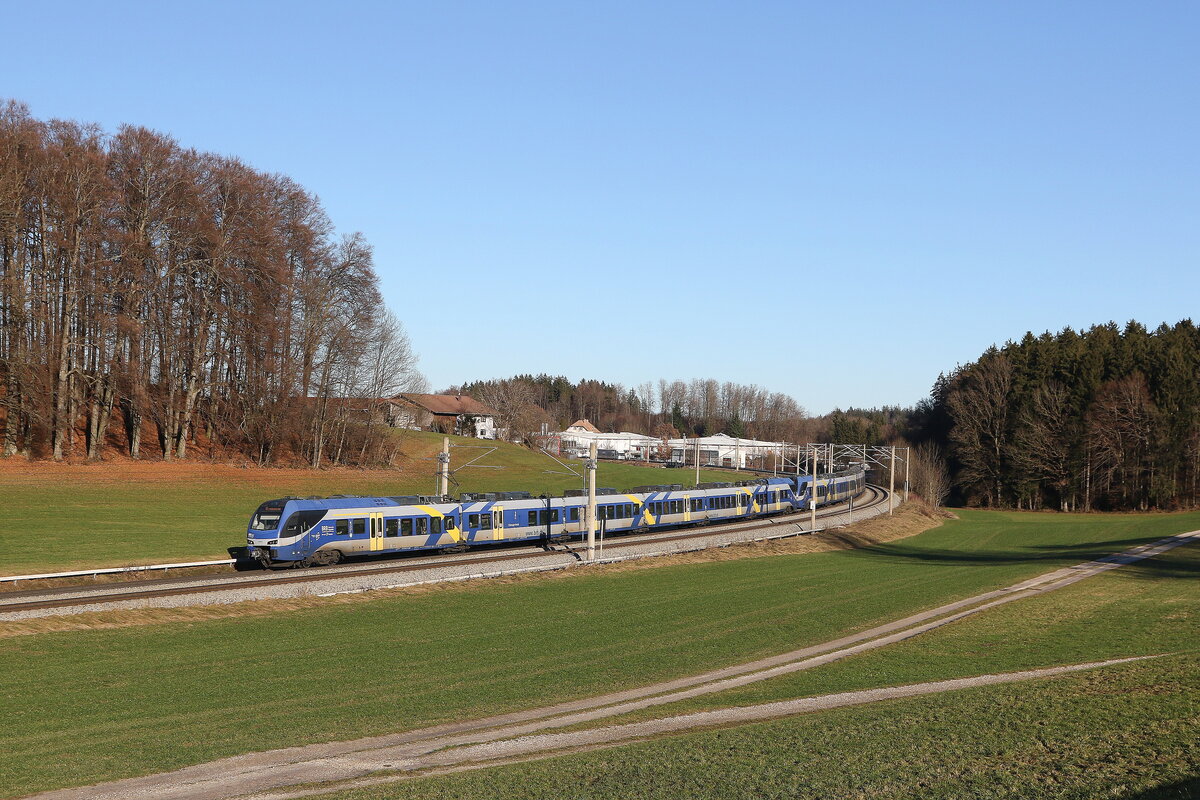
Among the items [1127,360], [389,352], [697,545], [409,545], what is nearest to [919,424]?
[1127,360]

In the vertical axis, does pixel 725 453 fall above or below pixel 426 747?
above

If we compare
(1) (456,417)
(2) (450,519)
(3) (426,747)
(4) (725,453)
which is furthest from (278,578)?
(1) (456,417)

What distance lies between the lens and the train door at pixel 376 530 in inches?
1694

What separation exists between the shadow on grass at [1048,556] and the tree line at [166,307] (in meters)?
49.8

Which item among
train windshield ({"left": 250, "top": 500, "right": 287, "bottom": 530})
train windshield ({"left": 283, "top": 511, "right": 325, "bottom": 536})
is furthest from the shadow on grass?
train windshield ({"left": 250, "top": 500, "right": 287, "bottom": 530})

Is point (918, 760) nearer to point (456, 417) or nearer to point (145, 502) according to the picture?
point (145, 502)

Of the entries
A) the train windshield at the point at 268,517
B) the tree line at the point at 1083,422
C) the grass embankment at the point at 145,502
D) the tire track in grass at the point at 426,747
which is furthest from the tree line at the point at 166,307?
the tree line at the point at 1083,422

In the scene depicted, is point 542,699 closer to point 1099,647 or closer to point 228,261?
point 1099,647

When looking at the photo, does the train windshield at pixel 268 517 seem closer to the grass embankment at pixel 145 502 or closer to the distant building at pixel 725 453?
the grass embankment at pixel 145 502

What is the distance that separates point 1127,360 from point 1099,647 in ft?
301

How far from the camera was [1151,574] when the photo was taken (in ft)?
146

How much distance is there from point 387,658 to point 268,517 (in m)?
17.0

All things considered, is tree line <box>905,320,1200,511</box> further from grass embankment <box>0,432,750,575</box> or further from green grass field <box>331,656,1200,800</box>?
green grass field <box>331,656,1200,800</box>

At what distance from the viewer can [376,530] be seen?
43.2 meters
